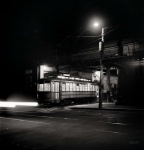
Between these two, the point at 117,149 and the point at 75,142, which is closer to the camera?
the point at 117,149

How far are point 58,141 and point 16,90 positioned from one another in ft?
119

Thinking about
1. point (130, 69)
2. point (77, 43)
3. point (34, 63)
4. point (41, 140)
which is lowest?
point (41, 140)

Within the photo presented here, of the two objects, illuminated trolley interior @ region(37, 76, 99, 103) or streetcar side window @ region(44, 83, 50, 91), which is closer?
illuminated trolley interior @ region(37, 76, 99, 103)

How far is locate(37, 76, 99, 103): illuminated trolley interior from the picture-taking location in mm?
25375

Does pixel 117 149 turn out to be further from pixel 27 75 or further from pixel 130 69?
pixel 27 75

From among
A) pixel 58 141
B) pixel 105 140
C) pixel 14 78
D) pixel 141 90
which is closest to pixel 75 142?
pixel 58 141

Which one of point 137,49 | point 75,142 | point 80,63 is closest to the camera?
point 75,142

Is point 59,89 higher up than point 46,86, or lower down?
lower down

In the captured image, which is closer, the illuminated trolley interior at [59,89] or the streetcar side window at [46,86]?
the illuminated trolley interior at [59,89]

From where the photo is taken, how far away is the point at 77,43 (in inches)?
1468

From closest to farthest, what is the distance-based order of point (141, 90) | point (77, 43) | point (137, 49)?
point (141, 90), point (137, 49), point (77, 43)

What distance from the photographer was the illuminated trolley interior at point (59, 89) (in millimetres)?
25375

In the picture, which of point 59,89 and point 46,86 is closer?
point 46,86

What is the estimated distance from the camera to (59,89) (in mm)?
25859
